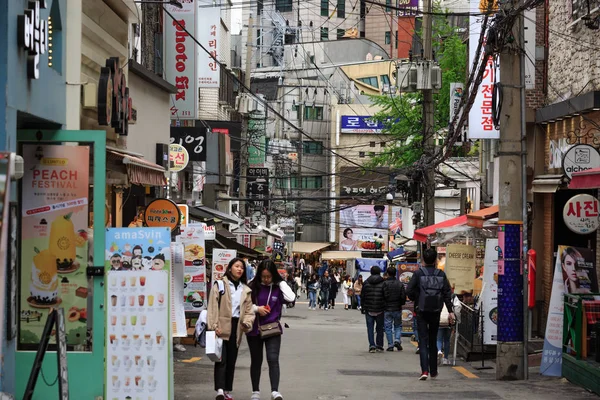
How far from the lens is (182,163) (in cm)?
2739

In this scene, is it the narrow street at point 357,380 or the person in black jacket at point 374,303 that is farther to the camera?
the person in black jacket at point 374,303

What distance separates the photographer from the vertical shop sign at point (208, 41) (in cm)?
3538

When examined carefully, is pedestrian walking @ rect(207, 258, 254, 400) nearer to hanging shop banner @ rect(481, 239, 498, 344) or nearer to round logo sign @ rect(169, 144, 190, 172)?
hanging shop banner @ rect(481, 239, 498, 344)

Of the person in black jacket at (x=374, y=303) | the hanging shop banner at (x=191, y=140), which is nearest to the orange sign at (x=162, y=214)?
the person in black jacket at (x=374, y=303)

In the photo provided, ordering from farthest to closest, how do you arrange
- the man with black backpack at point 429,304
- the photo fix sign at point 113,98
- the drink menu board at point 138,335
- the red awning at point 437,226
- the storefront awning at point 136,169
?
the red awning at point 437,226 → the man with black backpack at point 429,304 → the photo fix sign at point 113,98 → the storefront awning at point 136,169 → the drink menu board at point 138,335

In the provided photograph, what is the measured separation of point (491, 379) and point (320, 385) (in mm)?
2874

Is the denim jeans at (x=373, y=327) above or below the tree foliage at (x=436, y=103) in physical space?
below

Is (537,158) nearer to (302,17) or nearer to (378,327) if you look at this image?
(378,327)

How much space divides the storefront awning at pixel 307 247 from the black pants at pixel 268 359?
6700cm

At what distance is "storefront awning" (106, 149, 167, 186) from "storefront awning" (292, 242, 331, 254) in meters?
64.8

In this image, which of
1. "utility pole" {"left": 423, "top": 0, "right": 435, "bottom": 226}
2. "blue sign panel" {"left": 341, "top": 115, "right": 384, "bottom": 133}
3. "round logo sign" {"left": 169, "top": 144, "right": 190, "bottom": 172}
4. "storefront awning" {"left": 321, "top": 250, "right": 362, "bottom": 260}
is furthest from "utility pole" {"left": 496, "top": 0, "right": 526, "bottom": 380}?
"blue sign panel" {"left": 341, "top": 115, "right": 384, "bottom": 133}

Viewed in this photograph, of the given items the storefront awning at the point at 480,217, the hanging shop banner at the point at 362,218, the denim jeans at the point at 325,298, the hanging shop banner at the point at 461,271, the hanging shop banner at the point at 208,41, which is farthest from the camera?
the hanging shop banner at the point at 362,218

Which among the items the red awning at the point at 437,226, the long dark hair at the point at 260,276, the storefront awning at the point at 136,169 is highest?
the storefront awning at the point at 136,169

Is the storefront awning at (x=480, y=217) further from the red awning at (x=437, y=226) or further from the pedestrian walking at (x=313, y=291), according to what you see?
the pedestrian walking at (x=313, y=291)
